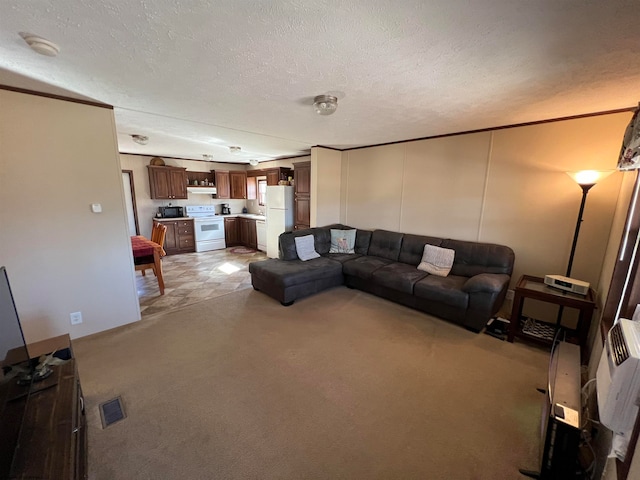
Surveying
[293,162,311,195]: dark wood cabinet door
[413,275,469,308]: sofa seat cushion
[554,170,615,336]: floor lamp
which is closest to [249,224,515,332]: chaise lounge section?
[413,275,469,308]: sofa seat cushion

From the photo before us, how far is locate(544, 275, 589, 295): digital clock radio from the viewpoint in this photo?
2.38 meters

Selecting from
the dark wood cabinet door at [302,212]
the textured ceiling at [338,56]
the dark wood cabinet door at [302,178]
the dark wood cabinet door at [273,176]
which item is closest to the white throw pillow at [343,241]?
the dark wood cabinet door at [302,212]

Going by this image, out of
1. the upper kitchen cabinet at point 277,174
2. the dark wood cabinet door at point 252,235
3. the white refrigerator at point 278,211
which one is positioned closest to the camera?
the white refrigerator at point 278,211

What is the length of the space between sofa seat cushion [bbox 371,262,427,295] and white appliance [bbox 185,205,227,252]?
4.77 metres

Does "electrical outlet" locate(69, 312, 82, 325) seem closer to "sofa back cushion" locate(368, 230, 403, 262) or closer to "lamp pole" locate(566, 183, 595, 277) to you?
"sofa back cushion" locate(368, 230, 403, 262)

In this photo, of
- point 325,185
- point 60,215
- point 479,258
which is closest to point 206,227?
point 325,185

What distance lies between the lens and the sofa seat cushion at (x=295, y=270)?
3426 mm

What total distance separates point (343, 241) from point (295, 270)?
4.46 feet

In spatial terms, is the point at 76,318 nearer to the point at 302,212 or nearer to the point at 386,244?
the point at 302,212

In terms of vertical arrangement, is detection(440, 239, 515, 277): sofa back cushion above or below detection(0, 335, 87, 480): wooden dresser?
above

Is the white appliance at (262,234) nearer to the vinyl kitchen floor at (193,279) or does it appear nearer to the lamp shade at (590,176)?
the vinyl kitchen floor at (193,279)

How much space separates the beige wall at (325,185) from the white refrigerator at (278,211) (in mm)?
780

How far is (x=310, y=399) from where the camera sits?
6.23 ft

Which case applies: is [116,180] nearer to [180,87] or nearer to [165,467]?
[180,87]
